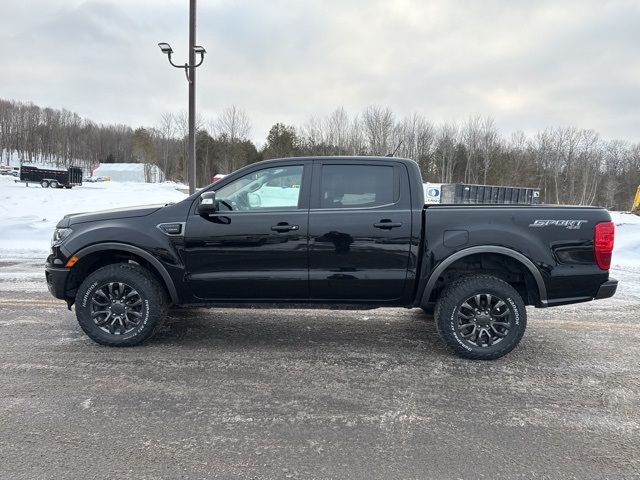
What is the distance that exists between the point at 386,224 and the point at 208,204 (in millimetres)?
1662

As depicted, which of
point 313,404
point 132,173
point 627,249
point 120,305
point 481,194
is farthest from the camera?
point 132,173

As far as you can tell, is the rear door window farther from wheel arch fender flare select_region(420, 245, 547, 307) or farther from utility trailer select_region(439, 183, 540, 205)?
utility trailer select_region(439, 183, 540, 205)

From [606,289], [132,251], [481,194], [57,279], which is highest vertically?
[481,194]

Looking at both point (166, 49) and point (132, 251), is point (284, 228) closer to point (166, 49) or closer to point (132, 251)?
point (132, 251)

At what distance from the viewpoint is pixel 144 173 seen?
7331cm

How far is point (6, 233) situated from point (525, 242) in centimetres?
1241

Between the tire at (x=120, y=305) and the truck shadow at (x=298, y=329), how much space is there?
313mm

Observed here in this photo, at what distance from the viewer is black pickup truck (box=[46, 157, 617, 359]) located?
404 centimetres

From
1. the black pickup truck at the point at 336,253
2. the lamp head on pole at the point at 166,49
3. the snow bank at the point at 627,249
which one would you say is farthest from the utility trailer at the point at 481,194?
the black pickup truck at the point at 336,253

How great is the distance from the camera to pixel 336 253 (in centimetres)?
411

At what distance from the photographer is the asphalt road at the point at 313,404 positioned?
2572 mm

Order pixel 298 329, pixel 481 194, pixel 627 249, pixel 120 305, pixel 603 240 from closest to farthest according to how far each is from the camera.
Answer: pixel 603 240 < pixel 120 305 < pixel 298 329 < pixel 627 249 < pixel 481 194

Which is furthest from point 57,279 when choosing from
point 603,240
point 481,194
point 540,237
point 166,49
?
point 481,194

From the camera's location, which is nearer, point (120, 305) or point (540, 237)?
point (540, 237)
